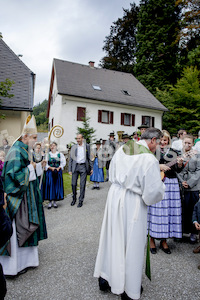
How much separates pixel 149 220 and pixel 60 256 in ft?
5.12

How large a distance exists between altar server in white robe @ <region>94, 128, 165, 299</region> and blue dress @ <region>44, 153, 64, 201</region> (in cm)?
423

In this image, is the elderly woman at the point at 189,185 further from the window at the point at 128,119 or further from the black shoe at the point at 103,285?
the window at the point at 128,119

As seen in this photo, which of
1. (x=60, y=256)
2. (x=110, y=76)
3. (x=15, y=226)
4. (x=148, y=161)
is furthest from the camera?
(x=110, y=76)

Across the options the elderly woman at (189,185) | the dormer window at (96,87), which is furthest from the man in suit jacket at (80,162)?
the dormer window at (96,87)

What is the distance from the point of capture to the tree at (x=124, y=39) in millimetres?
31391

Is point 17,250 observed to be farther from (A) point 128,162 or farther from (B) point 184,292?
(B) point 184,292

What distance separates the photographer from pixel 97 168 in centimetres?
975

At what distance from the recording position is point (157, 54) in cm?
2716

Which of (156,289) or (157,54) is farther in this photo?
(157,54)

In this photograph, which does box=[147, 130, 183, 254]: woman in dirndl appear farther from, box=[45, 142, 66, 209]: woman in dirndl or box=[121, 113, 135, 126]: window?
box=[121, 113, 135, 126]: window

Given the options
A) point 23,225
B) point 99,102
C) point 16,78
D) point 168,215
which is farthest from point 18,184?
point 99,102

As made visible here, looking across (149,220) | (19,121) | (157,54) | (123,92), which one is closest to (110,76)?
(123,92)

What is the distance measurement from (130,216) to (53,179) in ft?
15.1

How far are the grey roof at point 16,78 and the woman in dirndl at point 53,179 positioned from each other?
5642mm
